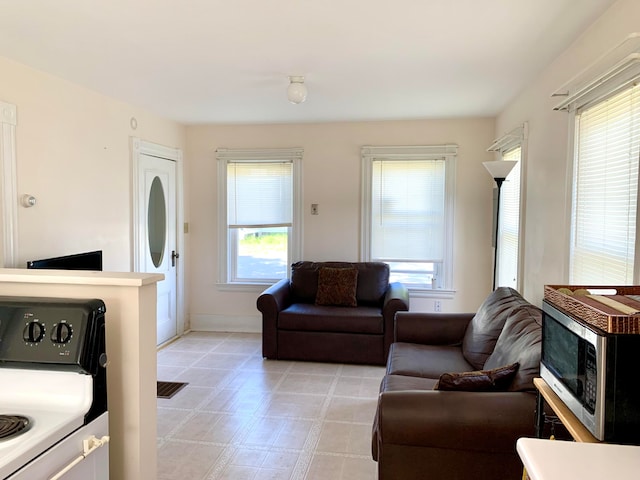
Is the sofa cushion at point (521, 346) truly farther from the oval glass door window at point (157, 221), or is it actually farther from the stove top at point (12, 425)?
the oval glass door window at point (157, 221)

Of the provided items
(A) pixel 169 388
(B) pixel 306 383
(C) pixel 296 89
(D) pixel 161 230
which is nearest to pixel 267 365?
(B) pixel 306 383

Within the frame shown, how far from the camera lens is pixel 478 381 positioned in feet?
6.74

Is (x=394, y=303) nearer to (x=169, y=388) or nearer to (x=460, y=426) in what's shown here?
(x=169, y=388)

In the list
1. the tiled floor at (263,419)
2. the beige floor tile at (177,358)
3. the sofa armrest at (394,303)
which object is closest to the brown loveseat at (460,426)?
the tiled floor at (263,419)

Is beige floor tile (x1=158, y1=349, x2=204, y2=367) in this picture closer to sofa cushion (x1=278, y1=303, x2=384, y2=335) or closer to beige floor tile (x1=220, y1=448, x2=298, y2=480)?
sofa cushion (x1=278, y1=303, x2=384, y2=335)

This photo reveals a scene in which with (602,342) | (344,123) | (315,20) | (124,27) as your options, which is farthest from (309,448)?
(344,123)

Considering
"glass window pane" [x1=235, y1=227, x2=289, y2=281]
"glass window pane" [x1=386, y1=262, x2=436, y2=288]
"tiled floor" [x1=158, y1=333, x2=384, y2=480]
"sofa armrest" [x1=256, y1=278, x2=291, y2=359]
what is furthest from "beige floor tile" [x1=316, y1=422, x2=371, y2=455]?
"glass window pane" [x1=235, y1=227, x2=289, y2=281]

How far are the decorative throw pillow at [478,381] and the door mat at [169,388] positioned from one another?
234 centimetres

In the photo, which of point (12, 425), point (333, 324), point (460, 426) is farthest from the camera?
point (333, 324)

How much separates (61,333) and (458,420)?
1496 mm

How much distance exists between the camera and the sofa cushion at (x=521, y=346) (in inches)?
80.0

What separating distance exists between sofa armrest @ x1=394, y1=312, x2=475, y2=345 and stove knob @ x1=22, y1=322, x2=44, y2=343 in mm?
2679

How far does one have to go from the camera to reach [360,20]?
234 cm

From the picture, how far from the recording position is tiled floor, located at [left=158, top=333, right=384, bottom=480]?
2.58m
